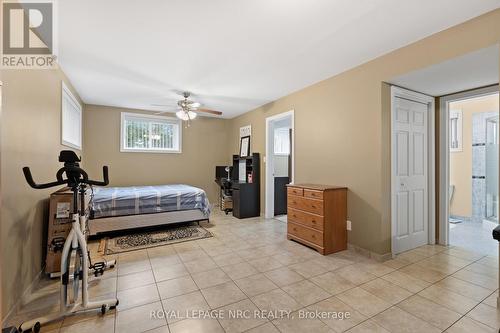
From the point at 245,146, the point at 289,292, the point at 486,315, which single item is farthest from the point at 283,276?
the point at 245,146

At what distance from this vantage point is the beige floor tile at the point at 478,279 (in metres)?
2.29

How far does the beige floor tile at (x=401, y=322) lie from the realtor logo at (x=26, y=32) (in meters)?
3.52

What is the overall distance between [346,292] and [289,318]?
→ 2.30 feet

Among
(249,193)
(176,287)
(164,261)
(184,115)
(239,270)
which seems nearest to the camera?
(176,287)

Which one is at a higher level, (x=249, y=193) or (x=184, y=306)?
(x=249, y=193)

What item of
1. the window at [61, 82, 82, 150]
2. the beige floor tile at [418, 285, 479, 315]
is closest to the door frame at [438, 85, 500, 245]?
the beige floor tile at [418, 285, 479, 315]

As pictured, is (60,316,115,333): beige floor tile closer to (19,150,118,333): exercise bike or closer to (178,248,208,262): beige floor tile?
(19,150,118,333): exercise bike

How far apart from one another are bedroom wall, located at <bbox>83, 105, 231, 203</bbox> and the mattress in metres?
1.46

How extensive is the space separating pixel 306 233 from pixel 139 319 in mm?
2320

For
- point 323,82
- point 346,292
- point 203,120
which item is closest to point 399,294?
point 346,292

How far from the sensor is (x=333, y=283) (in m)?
2.37

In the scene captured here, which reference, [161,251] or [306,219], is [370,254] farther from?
[161,251]

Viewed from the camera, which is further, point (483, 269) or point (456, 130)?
point (456, 130)

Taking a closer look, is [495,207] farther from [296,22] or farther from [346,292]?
[296,22]
